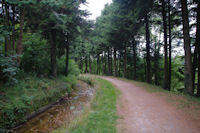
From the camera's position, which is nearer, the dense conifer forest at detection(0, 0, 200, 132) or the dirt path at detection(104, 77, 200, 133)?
the dirt path at detection(104, 77, 200, 133)

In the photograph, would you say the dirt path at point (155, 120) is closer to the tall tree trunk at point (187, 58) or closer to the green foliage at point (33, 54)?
the tall tree trunk at point (187, 58)

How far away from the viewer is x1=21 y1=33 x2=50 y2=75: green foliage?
8.71 m

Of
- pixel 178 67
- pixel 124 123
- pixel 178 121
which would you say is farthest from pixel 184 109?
pixel 178 67

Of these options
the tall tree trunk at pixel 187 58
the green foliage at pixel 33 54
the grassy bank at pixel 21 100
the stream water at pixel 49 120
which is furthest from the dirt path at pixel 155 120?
the green foliage at pixel 33 54

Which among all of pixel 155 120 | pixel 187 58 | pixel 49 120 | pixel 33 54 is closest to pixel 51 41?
pixel 33 54

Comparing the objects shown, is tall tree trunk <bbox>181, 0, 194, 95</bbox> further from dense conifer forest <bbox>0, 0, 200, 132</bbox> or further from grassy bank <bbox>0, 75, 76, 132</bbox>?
grassy bank <bbox>0, 75, 76, 132</bbox>

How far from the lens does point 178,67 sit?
19.6 metres

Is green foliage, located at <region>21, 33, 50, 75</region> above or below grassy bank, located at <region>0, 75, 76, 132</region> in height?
above

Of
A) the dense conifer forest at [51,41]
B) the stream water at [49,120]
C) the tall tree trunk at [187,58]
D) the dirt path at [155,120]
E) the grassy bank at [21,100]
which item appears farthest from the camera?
the tall tree trunk at [187,58]

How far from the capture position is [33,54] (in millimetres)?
9305

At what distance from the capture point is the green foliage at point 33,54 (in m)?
8.71

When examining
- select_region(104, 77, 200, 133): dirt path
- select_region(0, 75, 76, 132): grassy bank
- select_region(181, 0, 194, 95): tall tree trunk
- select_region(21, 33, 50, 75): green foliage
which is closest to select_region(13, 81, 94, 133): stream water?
select_region(0, 75, 76, 132): grassy bank

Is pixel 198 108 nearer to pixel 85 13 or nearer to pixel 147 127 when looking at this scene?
pixel 147 127

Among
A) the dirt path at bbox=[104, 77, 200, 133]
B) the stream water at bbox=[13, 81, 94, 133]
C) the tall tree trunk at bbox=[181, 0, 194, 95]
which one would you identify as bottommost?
the stream water at bbox=[13, 81, 94, 133]
